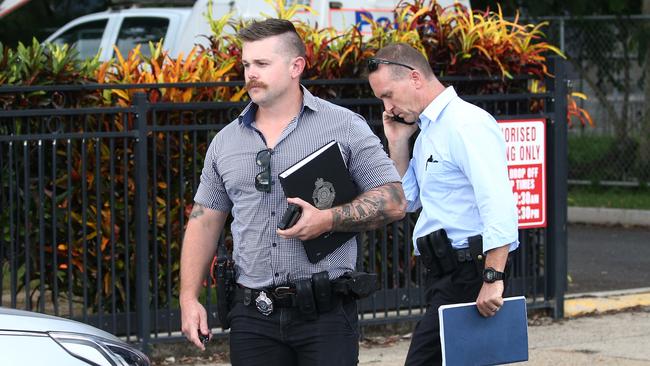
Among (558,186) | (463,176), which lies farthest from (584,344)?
(463,176)

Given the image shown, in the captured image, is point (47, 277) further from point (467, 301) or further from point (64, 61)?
point (467, 301)

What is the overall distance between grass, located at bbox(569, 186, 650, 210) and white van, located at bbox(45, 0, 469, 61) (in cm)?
316

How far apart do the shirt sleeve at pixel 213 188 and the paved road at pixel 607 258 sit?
20.7ft

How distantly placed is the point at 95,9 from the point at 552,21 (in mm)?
6519

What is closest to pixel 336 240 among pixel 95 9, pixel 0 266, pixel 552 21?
pixel 0 266

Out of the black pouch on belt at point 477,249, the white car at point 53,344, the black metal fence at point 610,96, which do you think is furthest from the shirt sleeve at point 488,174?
the black metal fence at point 610,96

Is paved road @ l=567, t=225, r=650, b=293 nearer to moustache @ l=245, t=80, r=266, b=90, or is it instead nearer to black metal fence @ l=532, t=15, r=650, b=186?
black metal fence @ l=532, t=15, r=650, b=186

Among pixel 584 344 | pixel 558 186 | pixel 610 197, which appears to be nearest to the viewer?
pixel 584 344

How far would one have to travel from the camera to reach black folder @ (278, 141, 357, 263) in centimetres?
451

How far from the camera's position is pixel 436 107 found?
5480mm

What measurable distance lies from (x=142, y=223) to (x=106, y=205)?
28 cm

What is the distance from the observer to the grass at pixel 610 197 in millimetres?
15945

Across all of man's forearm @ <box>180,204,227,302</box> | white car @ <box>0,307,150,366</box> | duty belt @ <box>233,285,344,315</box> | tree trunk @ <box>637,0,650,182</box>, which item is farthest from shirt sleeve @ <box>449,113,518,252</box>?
tree trunk @ <box>637,0,650,182</box>

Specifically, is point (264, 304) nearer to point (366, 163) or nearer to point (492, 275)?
point (366, 163)
